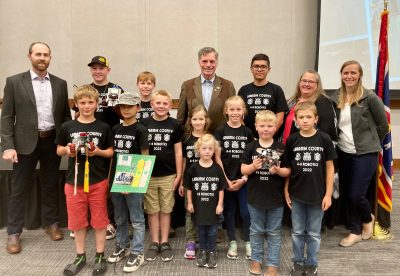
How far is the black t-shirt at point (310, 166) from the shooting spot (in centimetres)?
235

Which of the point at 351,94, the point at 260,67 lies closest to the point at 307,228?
the point at 351,94

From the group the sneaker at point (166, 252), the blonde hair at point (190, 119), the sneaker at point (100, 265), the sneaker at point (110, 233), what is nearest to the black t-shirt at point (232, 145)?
the blonde hair at point (190, 119)

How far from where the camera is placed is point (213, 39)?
18.2 feet

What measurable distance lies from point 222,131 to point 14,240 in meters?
1.96

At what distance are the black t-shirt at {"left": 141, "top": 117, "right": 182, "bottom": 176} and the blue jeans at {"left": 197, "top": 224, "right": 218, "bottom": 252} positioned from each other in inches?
20.3

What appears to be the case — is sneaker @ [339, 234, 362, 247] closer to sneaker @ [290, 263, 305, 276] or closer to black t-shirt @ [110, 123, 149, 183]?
sneaker @ [290, 263, 305, 276]

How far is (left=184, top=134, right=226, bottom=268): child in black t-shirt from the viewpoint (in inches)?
101

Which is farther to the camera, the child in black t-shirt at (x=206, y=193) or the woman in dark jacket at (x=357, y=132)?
the woman in dark jacket at (x=357, y=132)

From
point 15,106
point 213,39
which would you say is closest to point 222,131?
point 15,106

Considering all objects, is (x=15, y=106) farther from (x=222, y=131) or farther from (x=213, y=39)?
(x=213, y=39)

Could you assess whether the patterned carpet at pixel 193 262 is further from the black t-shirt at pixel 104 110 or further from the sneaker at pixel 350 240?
the black t-shirt at pixel 104 110

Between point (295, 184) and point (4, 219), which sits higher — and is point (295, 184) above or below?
above

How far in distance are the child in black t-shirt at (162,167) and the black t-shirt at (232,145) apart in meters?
0.35

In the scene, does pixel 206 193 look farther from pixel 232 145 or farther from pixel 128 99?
pixel 128 99
